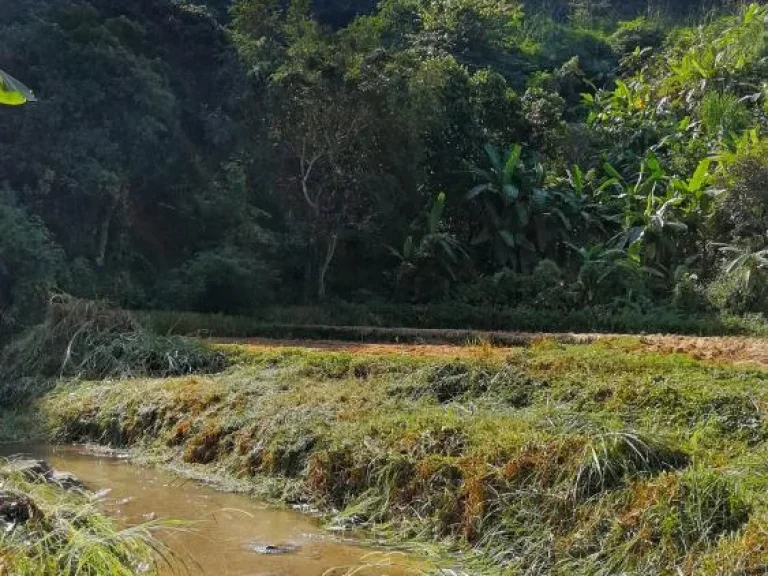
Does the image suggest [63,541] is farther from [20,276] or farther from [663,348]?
[20,276]

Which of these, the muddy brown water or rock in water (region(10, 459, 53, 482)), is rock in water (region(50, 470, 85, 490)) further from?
the muddy brown water

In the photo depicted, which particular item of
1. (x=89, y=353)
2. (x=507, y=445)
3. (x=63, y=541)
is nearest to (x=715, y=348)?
(x=507, y=445)

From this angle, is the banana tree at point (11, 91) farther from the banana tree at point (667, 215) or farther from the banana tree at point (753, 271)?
the banana tree at point (667, 215)

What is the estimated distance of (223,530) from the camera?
7.45m

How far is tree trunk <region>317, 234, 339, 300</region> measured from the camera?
22969mm

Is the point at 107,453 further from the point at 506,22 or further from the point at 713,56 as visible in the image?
the point at 506,22

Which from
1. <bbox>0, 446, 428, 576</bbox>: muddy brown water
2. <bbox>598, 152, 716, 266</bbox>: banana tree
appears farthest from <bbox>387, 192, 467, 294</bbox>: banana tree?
<bbox>0, 446, 428, 576</bbox>: muddy brown water

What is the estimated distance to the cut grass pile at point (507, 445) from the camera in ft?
19.3

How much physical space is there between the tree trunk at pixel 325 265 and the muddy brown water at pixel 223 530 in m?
13.2

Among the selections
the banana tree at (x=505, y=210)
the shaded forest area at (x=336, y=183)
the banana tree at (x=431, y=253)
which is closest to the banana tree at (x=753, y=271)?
the shaded forest area at (x=336, y=183)

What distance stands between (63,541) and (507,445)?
11.1ft

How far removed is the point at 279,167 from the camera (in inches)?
941

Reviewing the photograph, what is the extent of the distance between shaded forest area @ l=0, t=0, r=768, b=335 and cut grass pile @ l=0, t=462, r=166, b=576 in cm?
1255

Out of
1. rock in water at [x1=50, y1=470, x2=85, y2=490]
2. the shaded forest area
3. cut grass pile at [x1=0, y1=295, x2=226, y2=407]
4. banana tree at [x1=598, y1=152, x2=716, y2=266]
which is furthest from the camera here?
banana tree at [x1=598, y1=152, x2=716, y2=266]
